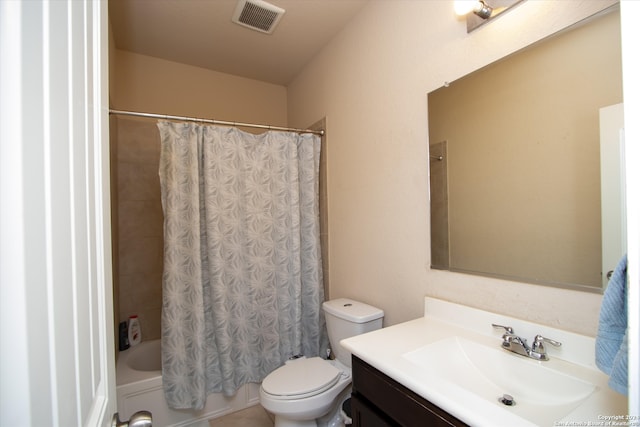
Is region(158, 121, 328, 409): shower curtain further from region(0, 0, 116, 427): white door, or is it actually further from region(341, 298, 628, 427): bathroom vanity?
region(0, 0, 116, 427): white door

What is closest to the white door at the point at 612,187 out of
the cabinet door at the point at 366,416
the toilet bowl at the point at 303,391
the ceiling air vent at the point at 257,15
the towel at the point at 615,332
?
the towel at the point at 615,332

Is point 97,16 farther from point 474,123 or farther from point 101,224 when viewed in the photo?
point 474,123

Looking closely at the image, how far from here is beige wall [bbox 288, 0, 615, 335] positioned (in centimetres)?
99

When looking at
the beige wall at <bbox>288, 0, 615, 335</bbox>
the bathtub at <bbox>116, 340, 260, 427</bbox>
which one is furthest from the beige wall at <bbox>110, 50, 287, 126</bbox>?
the bathtub at <bbox>116, 340, 260, 427</bbox>

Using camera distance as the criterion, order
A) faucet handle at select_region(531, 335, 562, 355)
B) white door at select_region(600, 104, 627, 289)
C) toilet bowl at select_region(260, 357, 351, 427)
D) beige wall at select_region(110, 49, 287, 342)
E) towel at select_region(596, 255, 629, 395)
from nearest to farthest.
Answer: towel at select_region(596, 255, 629, 395)
white door at select_region(600, 104, 627, 289)
faucet handle at select_region(531, 335, 562, 355)
toilet bowl at select_region(260, 357, 351, 427)
beige wall at select_region(110, 49, 287, 342)

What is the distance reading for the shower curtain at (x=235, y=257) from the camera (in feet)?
5.61

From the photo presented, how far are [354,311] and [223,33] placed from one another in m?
2.06

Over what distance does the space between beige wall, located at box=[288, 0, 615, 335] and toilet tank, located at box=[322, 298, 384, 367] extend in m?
0.08

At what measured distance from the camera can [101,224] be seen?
547 mm

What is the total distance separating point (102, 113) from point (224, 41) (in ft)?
6.12

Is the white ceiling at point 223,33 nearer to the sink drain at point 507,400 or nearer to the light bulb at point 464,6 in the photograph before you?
the light bulb at point 464,6

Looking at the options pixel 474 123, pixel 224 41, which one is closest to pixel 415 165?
pixel 474 123

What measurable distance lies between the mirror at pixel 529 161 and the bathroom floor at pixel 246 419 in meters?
1.49

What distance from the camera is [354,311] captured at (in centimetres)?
161
